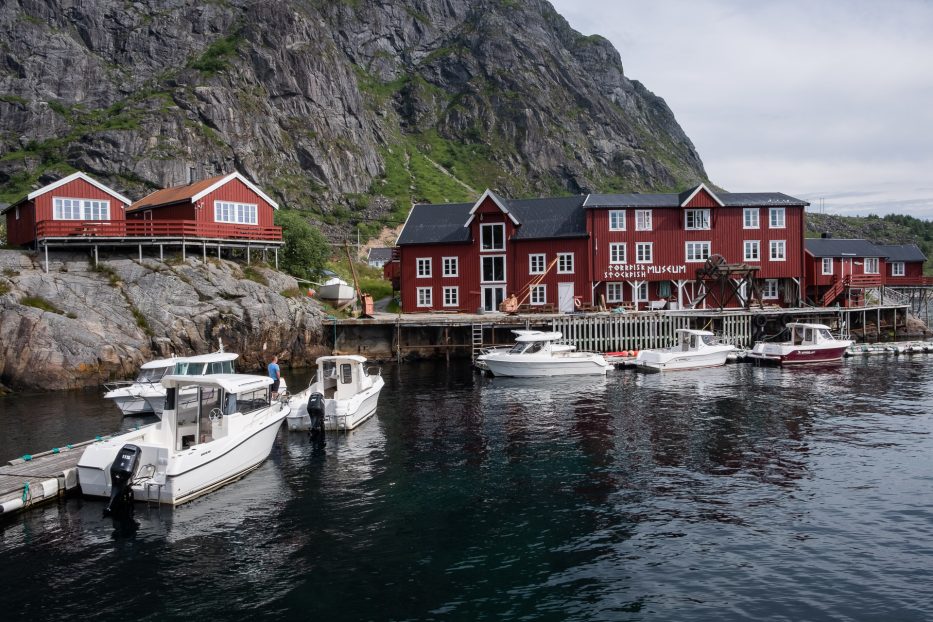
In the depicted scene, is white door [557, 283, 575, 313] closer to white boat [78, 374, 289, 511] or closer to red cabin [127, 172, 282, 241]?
red cabin [127, 172, 282, 241]

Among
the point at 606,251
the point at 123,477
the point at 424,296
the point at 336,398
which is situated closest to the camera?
the point at 123,477

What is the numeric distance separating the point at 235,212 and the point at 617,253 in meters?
32.4

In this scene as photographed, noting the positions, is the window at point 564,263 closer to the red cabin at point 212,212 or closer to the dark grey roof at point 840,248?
the dark grey roof at point 840,248

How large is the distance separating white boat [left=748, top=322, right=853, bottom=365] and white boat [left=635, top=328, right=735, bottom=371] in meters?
2.65

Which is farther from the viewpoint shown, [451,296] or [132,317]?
[451,296]

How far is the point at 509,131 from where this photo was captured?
167 m

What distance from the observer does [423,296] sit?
62.4 meters

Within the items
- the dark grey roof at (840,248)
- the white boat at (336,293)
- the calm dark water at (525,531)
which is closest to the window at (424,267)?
the white boat at (336,293)

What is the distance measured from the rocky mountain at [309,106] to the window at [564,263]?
61966mm

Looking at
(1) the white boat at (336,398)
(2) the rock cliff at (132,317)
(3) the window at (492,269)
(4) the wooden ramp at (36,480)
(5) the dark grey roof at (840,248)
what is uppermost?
(5) the dark grey roof at (840,248)

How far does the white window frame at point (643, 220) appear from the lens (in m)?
59.6

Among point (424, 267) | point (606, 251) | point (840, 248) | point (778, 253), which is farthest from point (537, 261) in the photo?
point (840, 248)

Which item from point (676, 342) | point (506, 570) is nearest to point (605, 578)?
point (506, 570)

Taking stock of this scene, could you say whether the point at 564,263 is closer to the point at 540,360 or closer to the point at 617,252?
the point at 617,252
